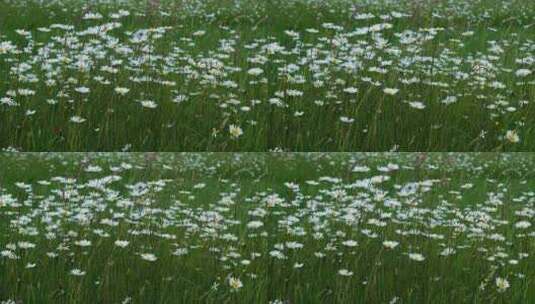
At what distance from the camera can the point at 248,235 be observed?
7.62 meters

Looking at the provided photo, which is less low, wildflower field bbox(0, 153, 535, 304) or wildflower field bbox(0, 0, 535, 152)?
wildflower field bbox(0, 0, 535, 152)

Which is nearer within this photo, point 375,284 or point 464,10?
point 375,284

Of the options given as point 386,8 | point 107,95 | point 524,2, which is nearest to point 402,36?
point 386,8

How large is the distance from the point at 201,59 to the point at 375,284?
293 centimetres

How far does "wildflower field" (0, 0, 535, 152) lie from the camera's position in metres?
7.95

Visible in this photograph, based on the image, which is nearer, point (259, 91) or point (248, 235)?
point (248, 235)

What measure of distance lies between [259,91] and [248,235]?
145 cm

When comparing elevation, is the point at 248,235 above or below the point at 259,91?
below

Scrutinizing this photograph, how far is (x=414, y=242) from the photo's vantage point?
7746 millimetres

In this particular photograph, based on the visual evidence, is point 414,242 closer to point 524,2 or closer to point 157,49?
point 157,49

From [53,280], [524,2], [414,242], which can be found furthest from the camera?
[524,2]

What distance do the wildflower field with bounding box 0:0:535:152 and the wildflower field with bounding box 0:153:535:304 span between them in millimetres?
398

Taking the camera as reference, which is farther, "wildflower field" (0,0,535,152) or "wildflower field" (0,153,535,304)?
"wildflower field" (0,0,535,152)

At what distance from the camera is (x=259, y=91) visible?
843 centimetres
